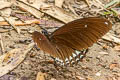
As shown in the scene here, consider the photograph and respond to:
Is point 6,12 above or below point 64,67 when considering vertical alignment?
above

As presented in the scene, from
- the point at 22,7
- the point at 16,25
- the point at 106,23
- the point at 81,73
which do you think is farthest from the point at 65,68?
the point at 22,7

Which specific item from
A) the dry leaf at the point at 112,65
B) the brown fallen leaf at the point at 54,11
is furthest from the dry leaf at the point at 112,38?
the brown fallen leaf at the point at 54,11

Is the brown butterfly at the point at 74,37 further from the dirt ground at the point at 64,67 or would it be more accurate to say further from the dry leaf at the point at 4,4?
the dry leaf at the point at 4,4

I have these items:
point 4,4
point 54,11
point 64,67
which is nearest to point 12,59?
point 64,67

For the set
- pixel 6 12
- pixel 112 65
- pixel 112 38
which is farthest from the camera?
pixel 6 12

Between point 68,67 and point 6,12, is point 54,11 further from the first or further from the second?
point 68,67

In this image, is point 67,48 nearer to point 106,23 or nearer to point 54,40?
point 54,40
